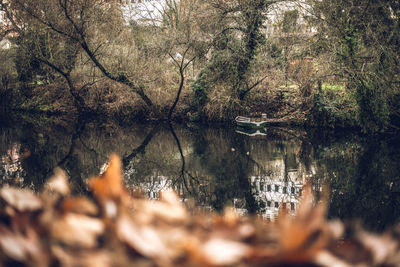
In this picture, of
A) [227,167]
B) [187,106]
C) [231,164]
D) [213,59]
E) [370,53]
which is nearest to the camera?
[227,167]

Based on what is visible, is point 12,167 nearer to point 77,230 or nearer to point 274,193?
point 274,193

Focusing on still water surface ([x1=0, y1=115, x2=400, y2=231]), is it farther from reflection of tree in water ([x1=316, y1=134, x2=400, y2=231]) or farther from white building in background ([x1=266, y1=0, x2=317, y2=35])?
white building in background ([x1=266, y1=0, x2=317, y2=35])

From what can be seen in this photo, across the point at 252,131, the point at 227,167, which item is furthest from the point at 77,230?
the point at 252,131

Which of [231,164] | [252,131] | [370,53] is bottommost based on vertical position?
[231,164]

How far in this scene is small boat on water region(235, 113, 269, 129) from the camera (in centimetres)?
1802

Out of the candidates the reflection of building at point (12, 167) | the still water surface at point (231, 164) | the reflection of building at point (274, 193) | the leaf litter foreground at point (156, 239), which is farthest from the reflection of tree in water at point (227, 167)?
the leaf litter foreground at point (156, 239)

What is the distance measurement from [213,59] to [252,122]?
4.16 metres

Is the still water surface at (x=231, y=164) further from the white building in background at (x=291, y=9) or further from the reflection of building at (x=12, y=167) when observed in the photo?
the white building in background at (x=291, y=9)

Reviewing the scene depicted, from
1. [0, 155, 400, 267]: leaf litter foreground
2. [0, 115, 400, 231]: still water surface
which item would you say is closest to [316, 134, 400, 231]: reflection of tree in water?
Result: [0, 115, 400, 231]: still water surface

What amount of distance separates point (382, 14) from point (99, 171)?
38.8 ft

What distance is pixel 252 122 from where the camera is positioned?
18.0m

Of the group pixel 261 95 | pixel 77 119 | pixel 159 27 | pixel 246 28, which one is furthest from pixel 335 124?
pixel 77 119

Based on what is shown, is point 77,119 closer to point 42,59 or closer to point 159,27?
point 42,59

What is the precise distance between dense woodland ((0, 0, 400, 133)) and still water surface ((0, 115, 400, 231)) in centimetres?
230
